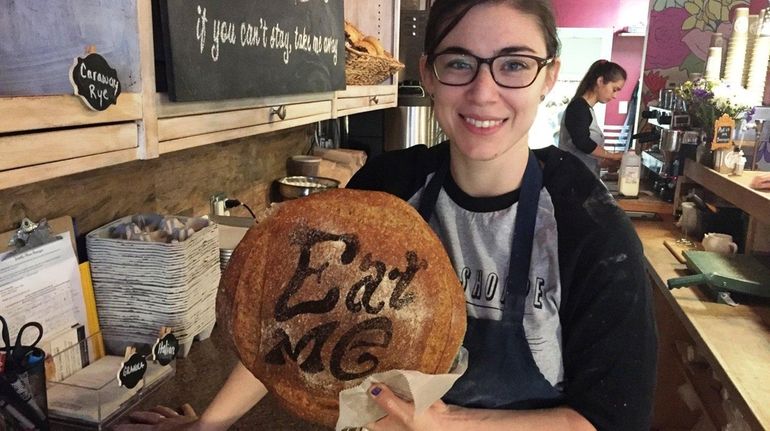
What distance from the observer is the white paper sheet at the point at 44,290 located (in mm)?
1108

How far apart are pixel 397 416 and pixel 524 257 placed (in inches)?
14.5

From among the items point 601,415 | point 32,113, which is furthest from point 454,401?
point 32,113

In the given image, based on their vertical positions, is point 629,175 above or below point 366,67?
below

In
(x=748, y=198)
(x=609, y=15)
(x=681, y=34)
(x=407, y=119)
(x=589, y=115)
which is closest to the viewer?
(x=748, y=198)

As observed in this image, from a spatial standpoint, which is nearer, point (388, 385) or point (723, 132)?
point (388, 385)

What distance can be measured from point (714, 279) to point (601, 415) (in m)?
1.72

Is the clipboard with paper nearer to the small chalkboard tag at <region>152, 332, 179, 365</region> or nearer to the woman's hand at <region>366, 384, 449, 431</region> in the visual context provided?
the small chalkboard tag at <region>152, 332, 179, 365</region>

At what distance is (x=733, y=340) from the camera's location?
1.97m

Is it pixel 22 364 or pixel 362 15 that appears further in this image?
pixel 362 15

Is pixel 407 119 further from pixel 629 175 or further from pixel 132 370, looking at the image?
pixel 132 370

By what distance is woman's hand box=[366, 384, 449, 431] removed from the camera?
0.66 metres

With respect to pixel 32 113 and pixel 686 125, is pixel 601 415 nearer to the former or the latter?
pixel 32 113

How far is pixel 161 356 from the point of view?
122 cm

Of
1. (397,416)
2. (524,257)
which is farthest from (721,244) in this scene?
(397,416)
